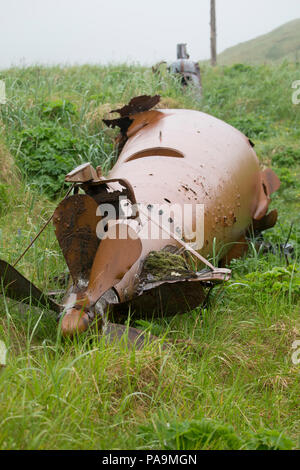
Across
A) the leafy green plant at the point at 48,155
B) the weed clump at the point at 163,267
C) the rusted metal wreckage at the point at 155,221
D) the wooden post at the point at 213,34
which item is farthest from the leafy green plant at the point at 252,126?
the wooden post at the point at 213,34

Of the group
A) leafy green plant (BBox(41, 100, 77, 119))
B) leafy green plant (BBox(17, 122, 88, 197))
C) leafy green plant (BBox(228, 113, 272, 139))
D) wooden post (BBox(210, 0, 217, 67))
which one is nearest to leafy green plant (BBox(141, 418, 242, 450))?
leafy green plant (BBox(17, 122, 88, 197))

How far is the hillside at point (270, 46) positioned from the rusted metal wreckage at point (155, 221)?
2075 cm

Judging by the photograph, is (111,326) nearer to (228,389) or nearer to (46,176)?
(228,389)

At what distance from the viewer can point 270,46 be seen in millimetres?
27031

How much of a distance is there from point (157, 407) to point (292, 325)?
1311 millimetres

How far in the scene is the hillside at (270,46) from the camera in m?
25.2

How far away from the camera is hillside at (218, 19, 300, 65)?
25156mm

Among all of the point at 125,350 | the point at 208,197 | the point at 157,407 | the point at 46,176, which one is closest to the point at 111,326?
the point at 125,350

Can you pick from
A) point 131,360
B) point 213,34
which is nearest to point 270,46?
point 213,34

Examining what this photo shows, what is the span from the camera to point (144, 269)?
272cm

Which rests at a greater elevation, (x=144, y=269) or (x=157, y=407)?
(x=144, y=269)

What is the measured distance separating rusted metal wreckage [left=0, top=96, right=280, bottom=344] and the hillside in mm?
20753

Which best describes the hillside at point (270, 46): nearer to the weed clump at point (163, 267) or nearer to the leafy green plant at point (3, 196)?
the leafy green plant at point (3, 196)
